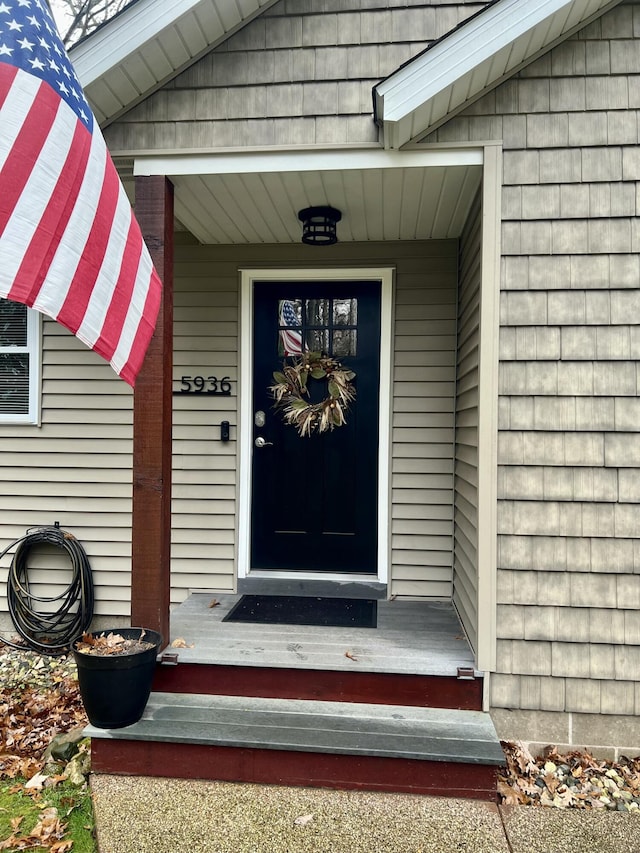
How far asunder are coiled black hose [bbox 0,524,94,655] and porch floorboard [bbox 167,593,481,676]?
702 millimetres

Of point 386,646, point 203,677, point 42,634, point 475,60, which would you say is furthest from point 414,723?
point 475,60

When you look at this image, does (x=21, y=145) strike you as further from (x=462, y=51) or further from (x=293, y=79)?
(x=462, y=51)

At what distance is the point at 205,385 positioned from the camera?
382 centimetres

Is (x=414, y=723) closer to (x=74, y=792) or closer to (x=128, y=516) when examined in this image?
(x=74, y=792)

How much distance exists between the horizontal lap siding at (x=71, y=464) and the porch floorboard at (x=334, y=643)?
0.84 m

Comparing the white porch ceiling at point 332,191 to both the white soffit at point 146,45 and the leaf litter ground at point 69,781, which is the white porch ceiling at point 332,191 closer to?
the white soffit at point 146,45

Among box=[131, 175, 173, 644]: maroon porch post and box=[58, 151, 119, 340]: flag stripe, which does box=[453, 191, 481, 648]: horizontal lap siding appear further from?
box=[58, 151, 119, 340]: flag stripe

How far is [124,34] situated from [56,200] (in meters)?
1.11

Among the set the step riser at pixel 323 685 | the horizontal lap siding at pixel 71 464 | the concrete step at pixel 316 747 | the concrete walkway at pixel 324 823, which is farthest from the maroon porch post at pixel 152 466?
the horizontal lap siding at pixel 71 464

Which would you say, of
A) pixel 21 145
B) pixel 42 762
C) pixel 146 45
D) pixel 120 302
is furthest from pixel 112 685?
pixel 146 45

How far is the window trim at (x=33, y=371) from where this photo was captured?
12.5 ft

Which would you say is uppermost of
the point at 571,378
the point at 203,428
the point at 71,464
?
the point at 571,378

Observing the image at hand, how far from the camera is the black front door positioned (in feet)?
12.3

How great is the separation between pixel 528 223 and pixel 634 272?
1.63ft
